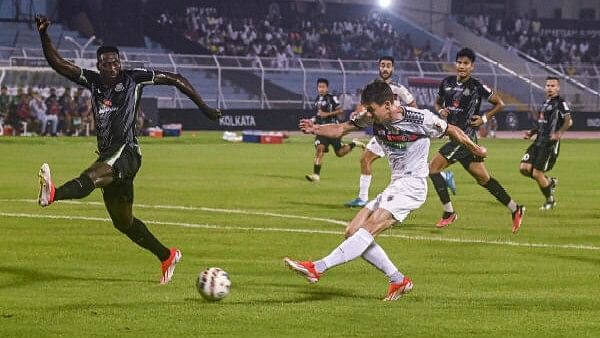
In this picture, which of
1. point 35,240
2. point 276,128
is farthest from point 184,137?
point 35,240

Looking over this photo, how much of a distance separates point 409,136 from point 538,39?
73.0m

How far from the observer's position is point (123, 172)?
12797 millimetres

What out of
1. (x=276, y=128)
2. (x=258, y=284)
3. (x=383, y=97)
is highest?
(x=383, y=97)

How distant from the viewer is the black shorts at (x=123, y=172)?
12773mm

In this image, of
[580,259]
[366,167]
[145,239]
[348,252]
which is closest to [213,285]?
[348,252]

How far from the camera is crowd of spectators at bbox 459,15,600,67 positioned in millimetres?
82375

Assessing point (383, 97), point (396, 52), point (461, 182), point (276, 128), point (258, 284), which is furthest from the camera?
point (396, 52)

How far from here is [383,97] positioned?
11867mm

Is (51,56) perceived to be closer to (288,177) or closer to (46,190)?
(46,190)

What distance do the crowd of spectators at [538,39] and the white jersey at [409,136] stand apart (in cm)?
7004

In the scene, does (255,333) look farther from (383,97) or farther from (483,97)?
(483,97)

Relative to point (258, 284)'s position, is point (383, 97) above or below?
above

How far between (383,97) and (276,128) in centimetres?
4856

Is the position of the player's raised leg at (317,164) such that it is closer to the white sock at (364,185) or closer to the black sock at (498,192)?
the white sock at (364,185)
